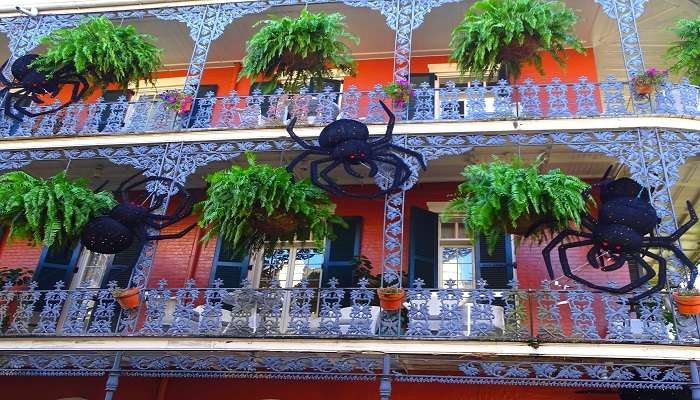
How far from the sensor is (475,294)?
7293 millimetres

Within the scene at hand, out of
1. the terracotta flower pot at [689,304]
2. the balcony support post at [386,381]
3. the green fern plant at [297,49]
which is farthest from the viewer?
the green fern plant at [297,49]

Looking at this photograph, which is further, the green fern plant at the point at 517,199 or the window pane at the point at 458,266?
the window pane at the point at 458,266

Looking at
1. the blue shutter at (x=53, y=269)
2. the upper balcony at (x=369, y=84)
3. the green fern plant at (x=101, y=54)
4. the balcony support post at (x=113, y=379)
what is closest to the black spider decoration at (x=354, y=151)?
the upper balcony at (x=369, y=84)

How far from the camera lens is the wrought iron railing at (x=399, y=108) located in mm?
8500

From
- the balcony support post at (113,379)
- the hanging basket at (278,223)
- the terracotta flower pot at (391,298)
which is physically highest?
the hanging basket at (278,223)

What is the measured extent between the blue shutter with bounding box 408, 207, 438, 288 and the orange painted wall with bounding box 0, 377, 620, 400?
5.16 ft

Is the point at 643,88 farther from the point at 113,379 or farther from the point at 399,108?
the point at 113,379

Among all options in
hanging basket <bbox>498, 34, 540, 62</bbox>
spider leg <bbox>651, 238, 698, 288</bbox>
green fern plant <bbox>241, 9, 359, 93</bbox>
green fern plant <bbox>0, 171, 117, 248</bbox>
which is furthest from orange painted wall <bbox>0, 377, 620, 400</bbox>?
hanging basket <bbox>498, 34, 540, 62</bbox>

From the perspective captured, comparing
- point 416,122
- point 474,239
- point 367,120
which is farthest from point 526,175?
point 367,120

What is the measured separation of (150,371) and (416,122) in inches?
189

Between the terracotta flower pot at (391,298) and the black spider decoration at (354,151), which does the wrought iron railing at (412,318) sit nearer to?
the terracotta flower pot at (391,298)

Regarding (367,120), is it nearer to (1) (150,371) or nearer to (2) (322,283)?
(2) (322,283)

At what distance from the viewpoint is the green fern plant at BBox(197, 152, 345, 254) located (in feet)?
25.0

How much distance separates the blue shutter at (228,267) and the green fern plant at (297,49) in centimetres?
271
